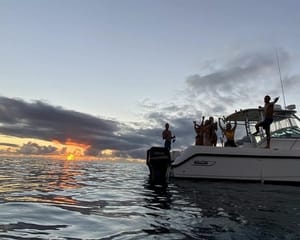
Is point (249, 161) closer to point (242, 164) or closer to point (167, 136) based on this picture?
point (242, 164)

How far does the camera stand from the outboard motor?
1233 cm

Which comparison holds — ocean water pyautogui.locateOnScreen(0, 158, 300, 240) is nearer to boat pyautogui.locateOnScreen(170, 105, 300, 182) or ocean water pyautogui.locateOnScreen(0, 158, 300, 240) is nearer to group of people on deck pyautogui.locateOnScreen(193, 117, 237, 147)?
boat pyautogui.locateOnScreen(170, 105, 300, 182)

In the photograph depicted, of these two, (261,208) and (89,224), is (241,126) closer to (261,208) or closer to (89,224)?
(261,208)

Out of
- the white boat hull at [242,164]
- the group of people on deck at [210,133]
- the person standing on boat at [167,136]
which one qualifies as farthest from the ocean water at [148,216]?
the person standing on boat at [167,136]

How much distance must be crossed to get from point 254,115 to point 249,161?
130 inches

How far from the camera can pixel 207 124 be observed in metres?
15.8

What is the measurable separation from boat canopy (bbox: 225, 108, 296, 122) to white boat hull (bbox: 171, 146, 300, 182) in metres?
2.35

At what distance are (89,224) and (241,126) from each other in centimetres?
1173

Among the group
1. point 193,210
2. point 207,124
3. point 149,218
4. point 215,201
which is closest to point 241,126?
point 207,124

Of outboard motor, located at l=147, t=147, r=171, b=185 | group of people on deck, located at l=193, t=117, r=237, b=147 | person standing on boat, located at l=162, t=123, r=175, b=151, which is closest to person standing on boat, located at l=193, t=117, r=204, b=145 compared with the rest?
group of people on deck, located at l=193, t=117, r=237, b=147

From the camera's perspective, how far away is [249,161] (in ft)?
41.8

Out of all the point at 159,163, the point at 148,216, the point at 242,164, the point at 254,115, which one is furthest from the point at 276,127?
the point at 148,216

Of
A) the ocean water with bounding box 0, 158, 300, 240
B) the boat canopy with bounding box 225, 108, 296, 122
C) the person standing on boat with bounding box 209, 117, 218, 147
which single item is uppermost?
the boat canopy with bounding box 225, 108, 296, 122

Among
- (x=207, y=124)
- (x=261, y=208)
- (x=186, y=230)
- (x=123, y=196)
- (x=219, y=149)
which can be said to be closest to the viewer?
(x=186, y=230)
